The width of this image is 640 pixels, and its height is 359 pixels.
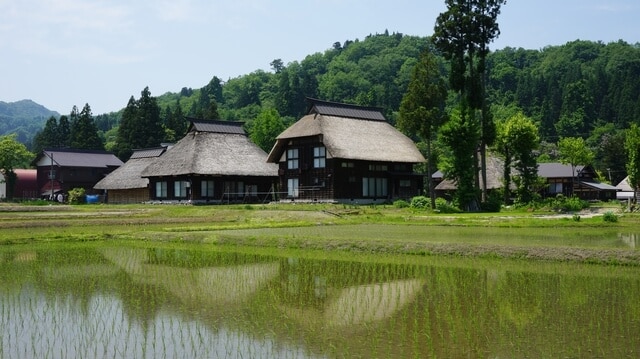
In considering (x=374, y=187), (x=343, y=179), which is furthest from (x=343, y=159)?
(x=374, y=187)

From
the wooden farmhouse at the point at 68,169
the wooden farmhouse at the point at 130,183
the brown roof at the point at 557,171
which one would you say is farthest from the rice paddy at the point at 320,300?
the wooden farmhouse at the point at 68,169

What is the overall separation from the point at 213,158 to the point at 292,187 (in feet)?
24.7

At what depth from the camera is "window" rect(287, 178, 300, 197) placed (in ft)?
163

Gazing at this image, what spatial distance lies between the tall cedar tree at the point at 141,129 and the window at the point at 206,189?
37487mm

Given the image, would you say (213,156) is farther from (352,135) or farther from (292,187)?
(352,135)

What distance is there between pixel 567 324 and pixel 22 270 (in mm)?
12790

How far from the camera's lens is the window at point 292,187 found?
49.6 m

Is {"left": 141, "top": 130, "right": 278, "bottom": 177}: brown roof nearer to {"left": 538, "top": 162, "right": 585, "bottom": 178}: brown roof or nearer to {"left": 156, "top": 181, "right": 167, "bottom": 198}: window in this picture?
{"left": 156, "top": 181, "right": 167, "bottom": 198}: window

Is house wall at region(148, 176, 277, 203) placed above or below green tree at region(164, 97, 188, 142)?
below

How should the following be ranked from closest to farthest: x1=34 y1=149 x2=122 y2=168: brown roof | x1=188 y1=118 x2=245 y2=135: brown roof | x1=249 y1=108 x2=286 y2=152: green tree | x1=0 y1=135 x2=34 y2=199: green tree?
x1=188 y1=118 x2=245 y2=135: brown roof, x1=0 y1=135 x2=34 y2=199: green tree, x1=34 y1=149 x2=122 y2=168: brown roof, x1=249 y1=108 x2=286 y2=152: green tree

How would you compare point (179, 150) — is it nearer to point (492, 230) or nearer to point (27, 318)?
point (492, 230)

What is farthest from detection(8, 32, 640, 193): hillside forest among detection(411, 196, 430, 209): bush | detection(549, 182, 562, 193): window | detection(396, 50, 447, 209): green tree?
detection(411, 196, 430, 209): bush

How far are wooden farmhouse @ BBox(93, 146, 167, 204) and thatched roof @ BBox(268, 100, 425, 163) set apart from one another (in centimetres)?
1538

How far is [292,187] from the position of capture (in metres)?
50.3
